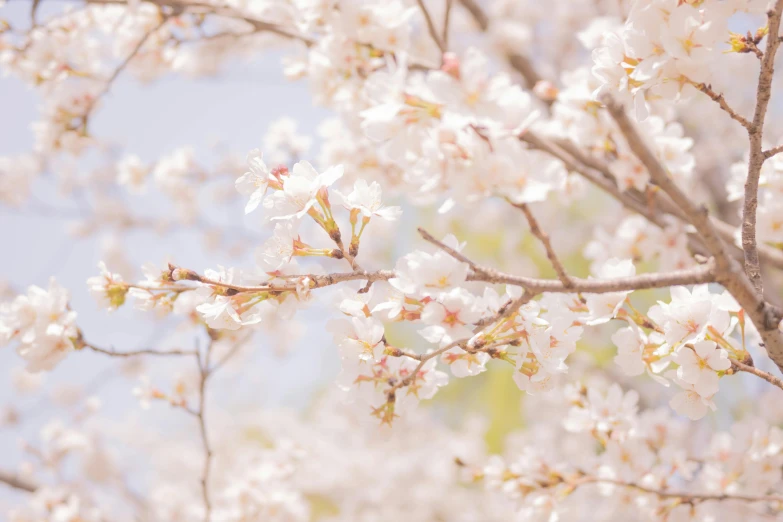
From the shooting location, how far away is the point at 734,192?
4.93 feet

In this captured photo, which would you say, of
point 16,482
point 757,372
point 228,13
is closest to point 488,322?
point 757,372

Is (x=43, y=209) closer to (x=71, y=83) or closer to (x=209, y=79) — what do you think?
(x=209, y=79)

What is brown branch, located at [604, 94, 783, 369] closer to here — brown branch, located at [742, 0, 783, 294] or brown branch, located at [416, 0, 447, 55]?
brown branch, located at [742, 0, 783, 294]

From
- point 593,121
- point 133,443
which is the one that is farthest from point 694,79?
point 133,443

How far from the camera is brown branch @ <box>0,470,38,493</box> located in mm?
2102

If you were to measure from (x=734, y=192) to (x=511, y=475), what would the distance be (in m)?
1.01

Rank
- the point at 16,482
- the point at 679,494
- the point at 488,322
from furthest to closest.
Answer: the point at 16,482, the point at 679,494, the point at 488,322

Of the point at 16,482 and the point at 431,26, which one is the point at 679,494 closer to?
the point at 431,26

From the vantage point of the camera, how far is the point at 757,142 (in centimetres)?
82

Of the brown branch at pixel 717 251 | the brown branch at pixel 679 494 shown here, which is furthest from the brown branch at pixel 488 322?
the brown branch at pixel 679 494

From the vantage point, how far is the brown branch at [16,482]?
2102mm

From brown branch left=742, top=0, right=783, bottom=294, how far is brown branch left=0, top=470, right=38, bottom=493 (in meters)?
2.54

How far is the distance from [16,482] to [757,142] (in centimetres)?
265

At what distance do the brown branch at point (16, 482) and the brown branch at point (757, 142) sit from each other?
254 cm
